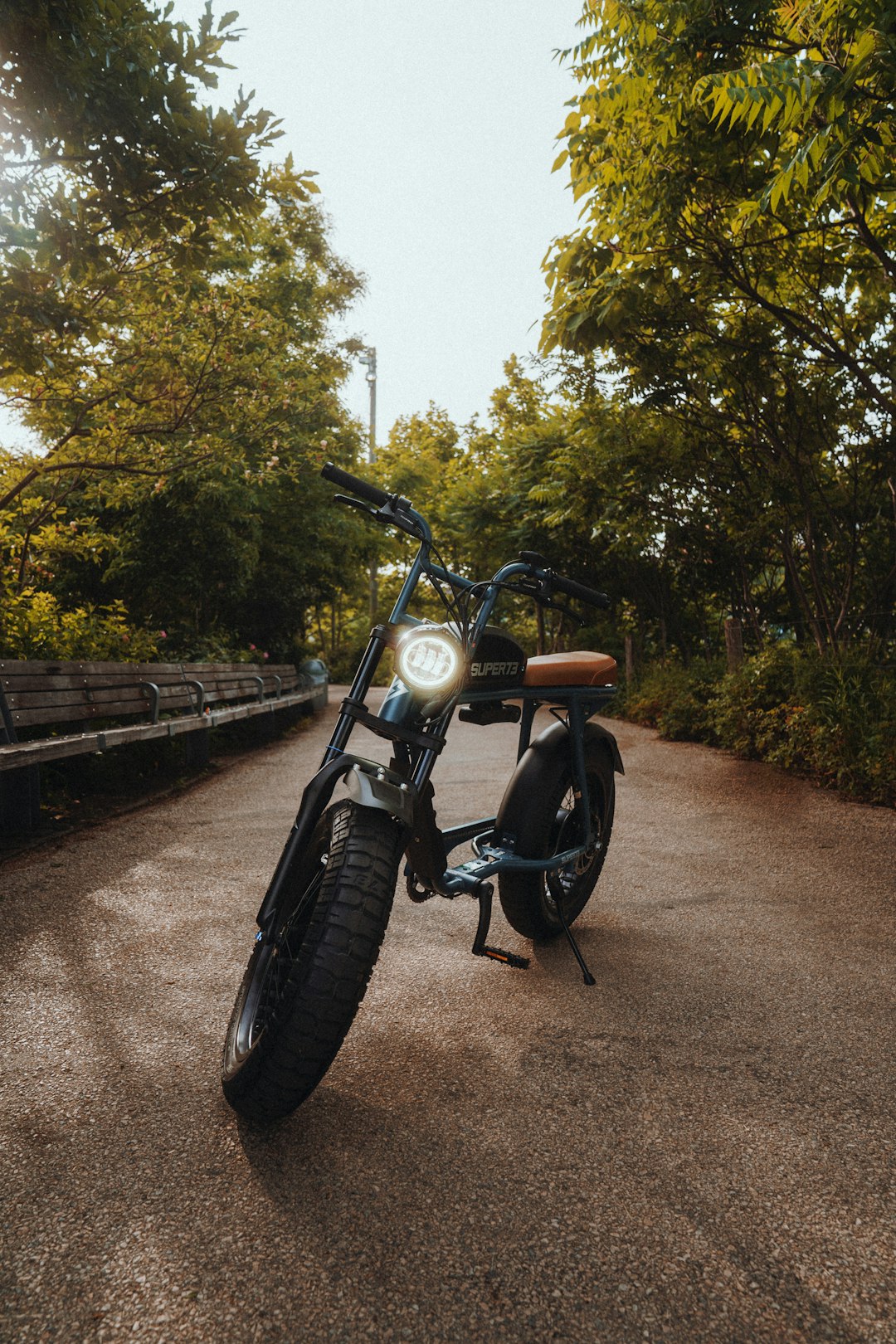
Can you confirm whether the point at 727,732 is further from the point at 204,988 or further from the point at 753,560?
the point at 204,988

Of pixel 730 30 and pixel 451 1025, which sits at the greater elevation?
pixel 730 30

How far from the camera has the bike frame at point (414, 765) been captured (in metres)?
2.37

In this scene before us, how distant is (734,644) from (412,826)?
9.30 meters

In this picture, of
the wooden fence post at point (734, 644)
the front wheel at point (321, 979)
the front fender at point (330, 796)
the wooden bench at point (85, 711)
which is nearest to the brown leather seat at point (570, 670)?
the front fender at point (330, 796)

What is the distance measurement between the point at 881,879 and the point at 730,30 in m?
4.65

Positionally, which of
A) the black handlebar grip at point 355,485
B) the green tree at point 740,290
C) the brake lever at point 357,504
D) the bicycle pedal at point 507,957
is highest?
the green tree at point 740,290

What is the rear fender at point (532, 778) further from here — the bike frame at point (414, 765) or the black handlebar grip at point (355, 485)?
the black handlebar grip at point (355, 485)

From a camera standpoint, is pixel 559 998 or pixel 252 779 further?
pixel 252 779

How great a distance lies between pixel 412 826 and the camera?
235cm

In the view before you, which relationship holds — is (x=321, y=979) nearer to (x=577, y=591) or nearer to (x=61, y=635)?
(x=577, y=591)

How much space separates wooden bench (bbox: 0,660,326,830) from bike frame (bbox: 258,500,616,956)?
9.39 feet

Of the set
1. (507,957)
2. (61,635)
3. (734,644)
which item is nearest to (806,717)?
(734,644)

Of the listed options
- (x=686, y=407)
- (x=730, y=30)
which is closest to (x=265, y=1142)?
(x=730, y=30)

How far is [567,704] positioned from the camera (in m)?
3.54
